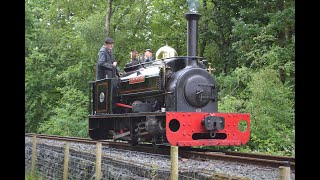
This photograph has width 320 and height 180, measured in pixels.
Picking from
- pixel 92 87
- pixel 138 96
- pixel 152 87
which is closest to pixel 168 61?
pixel 152 87

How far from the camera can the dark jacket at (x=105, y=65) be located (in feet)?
31.9

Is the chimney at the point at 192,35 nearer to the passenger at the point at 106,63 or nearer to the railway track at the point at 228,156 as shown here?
the railway track at the point at 228,156

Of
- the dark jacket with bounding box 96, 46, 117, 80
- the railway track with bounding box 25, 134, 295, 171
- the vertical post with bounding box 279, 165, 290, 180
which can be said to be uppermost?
the dark jacket with bounding box 96, 46, 117, 80

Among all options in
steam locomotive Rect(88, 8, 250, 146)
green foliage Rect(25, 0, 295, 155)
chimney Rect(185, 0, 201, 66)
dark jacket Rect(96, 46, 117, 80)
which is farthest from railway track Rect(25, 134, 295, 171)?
green foliage Rect(25, 0, 295, 155)

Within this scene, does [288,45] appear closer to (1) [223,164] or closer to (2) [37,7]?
(1) [223,164]

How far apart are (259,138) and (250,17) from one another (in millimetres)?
6098

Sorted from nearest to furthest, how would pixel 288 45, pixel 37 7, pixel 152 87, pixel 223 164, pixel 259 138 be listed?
1. pixel 223 164
2. pixel 152 87
3. pixel 259 138
4. pixel 288 45
5. pixel 37 7

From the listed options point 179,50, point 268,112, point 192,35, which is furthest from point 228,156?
point 179,50

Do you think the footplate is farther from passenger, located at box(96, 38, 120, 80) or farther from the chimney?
passenger, located at box(96, 38, 120, 80)

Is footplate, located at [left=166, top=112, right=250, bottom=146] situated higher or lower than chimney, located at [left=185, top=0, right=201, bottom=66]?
lower

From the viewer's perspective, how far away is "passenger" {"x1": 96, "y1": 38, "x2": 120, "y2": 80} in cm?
973

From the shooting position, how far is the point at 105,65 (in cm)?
970

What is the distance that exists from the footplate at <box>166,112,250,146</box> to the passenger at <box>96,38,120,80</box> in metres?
2.46

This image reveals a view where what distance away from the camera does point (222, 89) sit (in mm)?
13758
